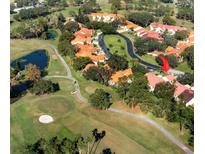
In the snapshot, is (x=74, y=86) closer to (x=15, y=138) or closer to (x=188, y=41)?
(x=15, y=138)

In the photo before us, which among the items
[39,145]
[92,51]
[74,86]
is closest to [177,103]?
[74,86]

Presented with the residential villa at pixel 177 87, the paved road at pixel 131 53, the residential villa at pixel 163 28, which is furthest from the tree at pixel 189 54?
the residential villa at pixel 163 28

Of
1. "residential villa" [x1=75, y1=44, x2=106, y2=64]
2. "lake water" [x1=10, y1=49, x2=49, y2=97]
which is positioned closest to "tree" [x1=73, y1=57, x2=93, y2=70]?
"residential villa" [x1=75, y1=44, x2=106, y2=64]

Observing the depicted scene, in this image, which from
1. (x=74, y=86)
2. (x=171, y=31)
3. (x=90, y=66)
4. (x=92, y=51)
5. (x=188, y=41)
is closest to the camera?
(x=74, y=86)

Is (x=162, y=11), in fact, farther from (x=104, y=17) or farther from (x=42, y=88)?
(x=42, y=88)

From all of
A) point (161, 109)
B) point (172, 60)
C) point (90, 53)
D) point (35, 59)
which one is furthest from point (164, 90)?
point (35, 59)

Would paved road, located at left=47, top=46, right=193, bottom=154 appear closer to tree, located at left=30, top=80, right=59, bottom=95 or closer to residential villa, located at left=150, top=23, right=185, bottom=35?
tree, located at left=30, top=80, right=59, bottom=95

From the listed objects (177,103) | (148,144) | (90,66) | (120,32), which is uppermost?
(120,32)
